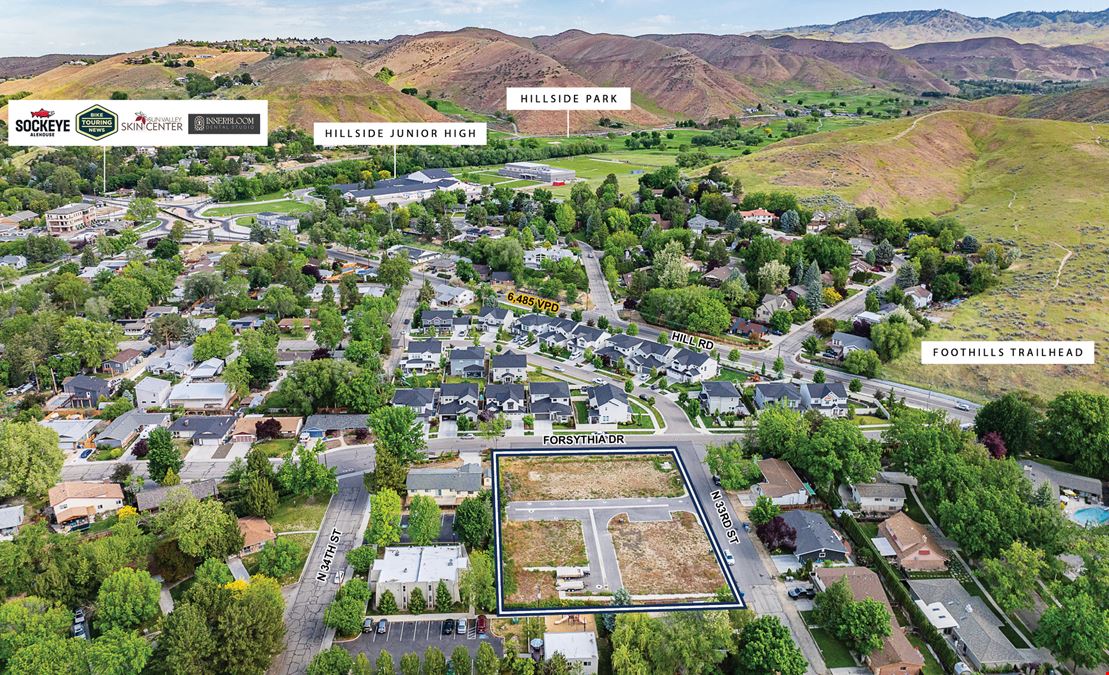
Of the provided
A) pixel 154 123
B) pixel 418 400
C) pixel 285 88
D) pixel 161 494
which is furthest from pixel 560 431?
pixel 285 88

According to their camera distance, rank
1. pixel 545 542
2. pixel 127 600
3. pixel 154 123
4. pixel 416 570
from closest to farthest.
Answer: pixel 127 600 → pixel 416 570 → pixel 545 542 → pixel 154 123

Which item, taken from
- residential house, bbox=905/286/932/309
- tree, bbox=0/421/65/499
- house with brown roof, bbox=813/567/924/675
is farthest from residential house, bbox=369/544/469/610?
residential house, bbox=905/286/932/309

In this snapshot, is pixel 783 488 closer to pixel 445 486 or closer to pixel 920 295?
pixel 445 486

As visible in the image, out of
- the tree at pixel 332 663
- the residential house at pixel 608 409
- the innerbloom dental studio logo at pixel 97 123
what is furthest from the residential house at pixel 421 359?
the innerbloom dental studio logo at pixel 97 123

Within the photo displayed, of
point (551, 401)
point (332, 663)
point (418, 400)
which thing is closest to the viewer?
point (332, 663)

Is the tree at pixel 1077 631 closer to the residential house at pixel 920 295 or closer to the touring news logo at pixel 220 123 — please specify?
the residential house at pixel 920 295

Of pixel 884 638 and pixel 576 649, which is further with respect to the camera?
pixel 884 638

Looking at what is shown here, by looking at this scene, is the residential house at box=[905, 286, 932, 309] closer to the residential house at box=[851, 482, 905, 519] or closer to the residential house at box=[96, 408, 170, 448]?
the residential house at box=[851, 482, 905, 519]
